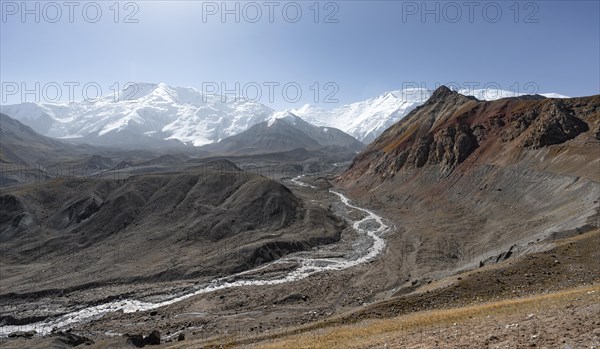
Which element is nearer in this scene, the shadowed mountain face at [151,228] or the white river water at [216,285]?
the white river water at [216,285]

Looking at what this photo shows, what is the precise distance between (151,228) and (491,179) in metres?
61.8

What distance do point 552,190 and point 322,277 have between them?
3852 cm

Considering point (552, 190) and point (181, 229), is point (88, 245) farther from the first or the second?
point (552, 190)

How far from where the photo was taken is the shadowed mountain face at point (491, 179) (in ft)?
176

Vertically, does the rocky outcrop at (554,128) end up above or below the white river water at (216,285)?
above

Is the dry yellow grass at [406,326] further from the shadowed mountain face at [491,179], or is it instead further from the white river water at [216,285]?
the white river water at [216,285]

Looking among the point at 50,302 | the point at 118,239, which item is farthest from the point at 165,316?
the point at 118,239

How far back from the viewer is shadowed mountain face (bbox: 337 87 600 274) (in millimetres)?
53594

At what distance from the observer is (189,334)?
33.8 metres

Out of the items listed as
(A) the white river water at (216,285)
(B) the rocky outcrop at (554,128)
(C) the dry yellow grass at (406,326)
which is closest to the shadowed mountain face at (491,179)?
(B) the rocky outcrop at (554,128)

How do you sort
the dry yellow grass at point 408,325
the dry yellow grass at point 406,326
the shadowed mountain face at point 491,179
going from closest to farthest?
the dry yellow grass at point 406,326
the dry yellow grass at point 408,325
the shadowed mountain face at point 491,179

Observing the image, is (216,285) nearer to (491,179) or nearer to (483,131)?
(491,179)

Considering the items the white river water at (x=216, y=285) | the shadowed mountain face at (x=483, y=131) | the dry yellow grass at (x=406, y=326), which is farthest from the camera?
the shadowed mountain face at (x=483, y=131)

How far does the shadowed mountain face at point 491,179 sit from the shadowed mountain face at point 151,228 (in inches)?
742
